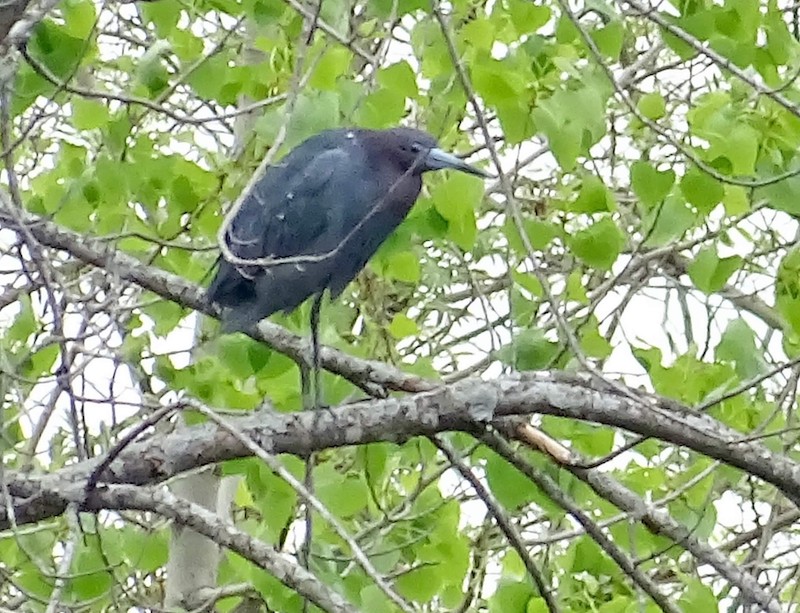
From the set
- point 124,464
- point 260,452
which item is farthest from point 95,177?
point 260,452

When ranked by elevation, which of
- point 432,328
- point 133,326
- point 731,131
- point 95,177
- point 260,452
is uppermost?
point 432,328

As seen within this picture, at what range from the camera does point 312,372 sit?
1606 mm

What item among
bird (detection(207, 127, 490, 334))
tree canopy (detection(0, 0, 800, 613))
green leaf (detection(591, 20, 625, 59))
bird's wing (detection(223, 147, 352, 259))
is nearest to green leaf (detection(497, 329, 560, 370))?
tree canopy (detection(0, 0, 800, 613))

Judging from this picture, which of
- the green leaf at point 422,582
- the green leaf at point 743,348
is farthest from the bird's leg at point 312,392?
the green leaf at point 743,348

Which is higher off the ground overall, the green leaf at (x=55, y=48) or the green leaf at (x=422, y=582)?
the green leaf at (x=55, y=48)

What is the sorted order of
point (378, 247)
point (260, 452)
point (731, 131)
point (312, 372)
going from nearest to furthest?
point (260, 452), point (731, 131), point (312, 372), point (378, 247)

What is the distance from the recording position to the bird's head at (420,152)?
67.8 inches

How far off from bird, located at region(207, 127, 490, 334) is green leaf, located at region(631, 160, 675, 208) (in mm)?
525

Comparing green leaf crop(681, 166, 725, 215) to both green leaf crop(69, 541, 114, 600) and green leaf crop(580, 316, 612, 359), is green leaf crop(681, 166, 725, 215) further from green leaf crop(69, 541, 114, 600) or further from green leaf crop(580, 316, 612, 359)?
green leaf crop(69, 541, 114, 600)

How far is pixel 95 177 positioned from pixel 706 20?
668 mm

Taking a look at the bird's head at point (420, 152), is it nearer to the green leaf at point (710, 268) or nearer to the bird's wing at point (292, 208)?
the bird's wing at point (292, 208)

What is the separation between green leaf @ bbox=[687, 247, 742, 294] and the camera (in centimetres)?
134

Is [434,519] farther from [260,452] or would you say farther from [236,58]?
[236,58]

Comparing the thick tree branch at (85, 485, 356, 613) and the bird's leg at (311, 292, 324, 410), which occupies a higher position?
the bird's leg at (311, 292, 324, 410)
